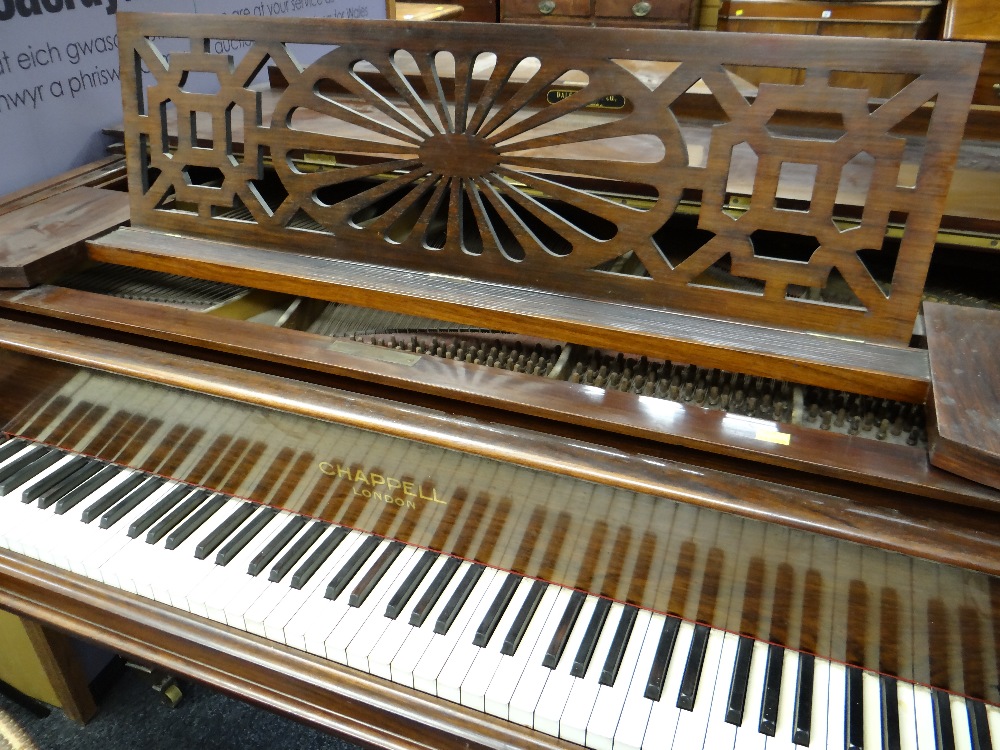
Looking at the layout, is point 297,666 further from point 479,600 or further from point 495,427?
point 495,427

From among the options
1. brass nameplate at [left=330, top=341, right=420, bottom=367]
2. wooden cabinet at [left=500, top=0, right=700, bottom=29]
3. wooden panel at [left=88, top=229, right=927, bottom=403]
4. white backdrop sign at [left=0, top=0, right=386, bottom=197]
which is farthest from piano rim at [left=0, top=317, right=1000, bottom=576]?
wooden cabinet at [left=500, top=0, right=700, bottom=29]

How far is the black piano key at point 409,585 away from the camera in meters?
1.62

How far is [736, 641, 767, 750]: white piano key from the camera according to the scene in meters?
1.39

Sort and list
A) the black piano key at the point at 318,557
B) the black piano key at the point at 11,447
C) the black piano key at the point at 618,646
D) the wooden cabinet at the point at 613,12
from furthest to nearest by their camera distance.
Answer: the wooden cabinet at the point at 613,12 → the black piano key at the point at 11,447 → the black piano key at the point at 318,557 → the black piano key at the point at 618,646

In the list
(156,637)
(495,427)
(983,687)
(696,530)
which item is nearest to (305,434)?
(495,427)

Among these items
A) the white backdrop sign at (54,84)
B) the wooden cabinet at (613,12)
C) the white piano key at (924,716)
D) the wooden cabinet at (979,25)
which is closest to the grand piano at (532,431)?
the white piano key at (924,716)

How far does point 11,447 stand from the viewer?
6.87ft

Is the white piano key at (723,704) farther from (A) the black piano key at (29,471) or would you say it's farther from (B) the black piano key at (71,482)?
(A) the black piano key at (29,471)

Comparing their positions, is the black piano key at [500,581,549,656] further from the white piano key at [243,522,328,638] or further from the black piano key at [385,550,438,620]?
the white piano key at [243,522,328,638]

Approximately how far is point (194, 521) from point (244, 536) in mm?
146

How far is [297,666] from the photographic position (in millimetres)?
1632

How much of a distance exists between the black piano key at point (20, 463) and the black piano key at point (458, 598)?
4.04ft

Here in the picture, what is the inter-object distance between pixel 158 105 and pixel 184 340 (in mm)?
632

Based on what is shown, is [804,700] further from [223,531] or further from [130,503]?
[130,503]
